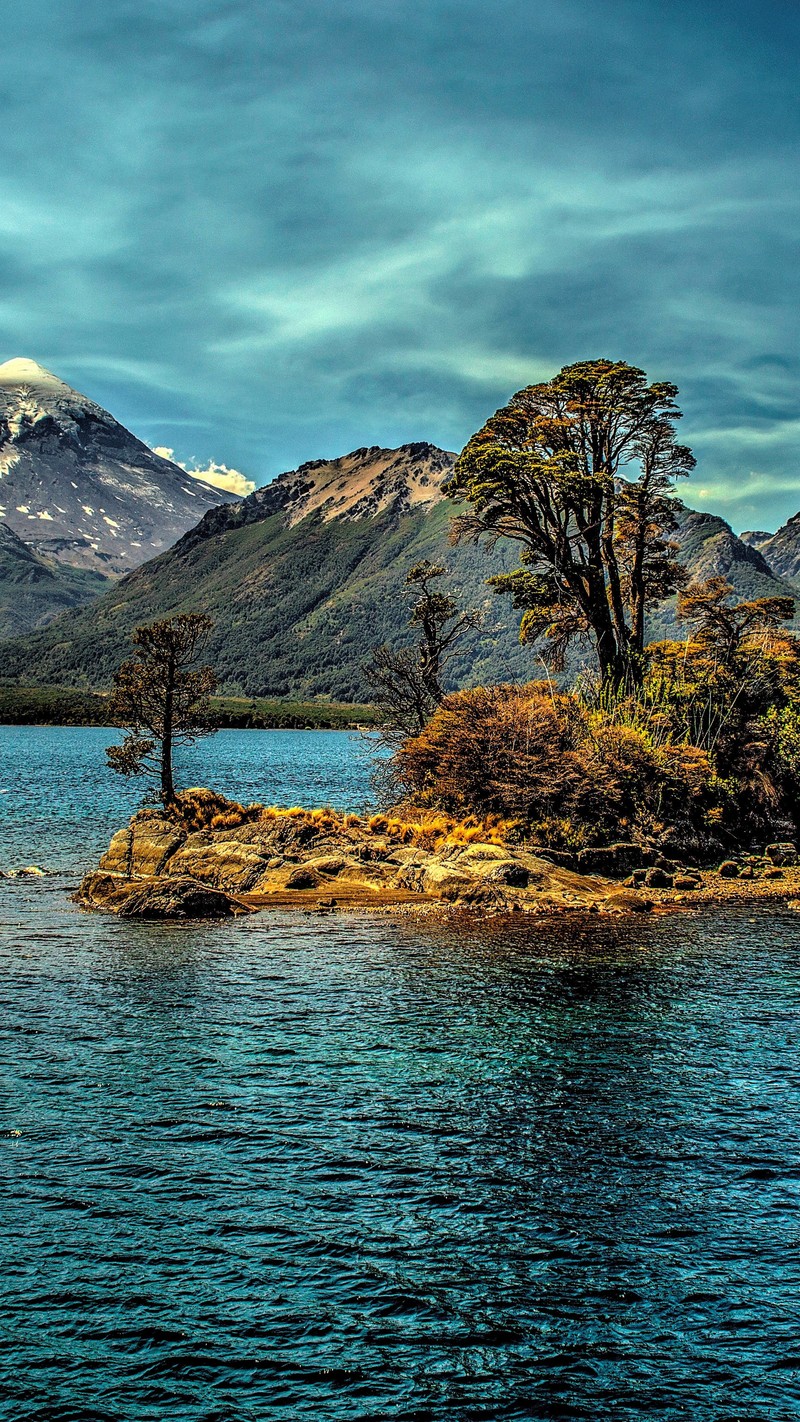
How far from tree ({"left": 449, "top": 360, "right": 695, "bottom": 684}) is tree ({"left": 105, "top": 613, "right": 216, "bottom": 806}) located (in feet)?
45.1

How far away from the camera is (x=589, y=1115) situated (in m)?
14.7

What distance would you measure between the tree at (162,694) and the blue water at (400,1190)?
1710 cm

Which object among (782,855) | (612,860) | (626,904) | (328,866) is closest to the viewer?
(626,904)

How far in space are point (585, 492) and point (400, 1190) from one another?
34.1 meters

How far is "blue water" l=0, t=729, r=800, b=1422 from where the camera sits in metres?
9.08

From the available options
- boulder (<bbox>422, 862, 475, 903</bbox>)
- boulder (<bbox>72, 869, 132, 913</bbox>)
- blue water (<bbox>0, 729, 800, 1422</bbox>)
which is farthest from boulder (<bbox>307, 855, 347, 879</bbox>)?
blue water (<bbox>0, 729, 800, 1422</bbox>)

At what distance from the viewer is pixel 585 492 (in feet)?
137

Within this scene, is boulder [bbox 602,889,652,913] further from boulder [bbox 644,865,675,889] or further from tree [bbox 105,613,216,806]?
tree [bbox 105,613,216,806]

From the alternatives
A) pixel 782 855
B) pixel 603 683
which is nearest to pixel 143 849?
pixel 603 683

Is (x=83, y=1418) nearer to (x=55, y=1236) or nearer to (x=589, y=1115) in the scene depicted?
(x=55, y=1236)

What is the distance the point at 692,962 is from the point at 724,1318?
1406 centimetres

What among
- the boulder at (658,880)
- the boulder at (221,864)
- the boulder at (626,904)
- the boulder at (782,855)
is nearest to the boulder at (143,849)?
the boulder at (221,864)

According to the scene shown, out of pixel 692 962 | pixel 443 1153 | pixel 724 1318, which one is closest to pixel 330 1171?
pixel 443 1153

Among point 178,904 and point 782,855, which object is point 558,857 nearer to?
point 782,855
